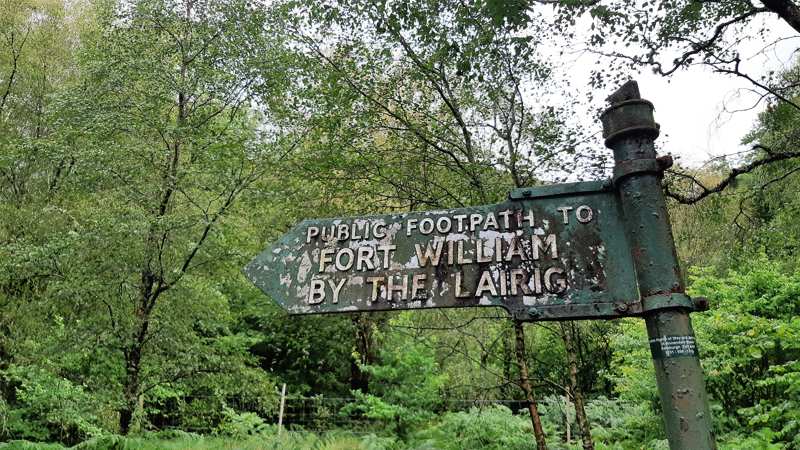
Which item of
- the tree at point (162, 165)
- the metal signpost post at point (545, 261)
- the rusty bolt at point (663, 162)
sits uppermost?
the tree at point (162, 165)

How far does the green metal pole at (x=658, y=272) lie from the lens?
4.42ft

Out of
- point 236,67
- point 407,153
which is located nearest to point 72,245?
point 236,67

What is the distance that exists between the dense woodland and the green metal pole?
2.19 m

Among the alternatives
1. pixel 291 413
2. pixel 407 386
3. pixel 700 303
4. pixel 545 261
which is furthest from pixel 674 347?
pixel 291 413

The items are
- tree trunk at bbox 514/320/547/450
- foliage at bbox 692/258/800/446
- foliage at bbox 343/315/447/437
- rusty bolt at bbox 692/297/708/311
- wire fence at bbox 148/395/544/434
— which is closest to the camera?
rusty bolt at bbox 692/297/708/311

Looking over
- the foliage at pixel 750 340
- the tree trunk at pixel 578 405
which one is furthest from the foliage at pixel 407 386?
the tree trunk at pixel 578 405

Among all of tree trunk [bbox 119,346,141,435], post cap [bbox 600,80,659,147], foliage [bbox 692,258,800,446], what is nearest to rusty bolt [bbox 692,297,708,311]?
post cap [bbox 600,80,659,147]

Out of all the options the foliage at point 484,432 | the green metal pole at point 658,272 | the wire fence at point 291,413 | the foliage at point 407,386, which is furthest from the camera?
the foliage at point 407,386

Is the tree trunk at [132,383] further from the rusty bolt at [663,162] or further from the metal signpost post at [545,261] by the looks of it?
the rusty bolt at [663,162]

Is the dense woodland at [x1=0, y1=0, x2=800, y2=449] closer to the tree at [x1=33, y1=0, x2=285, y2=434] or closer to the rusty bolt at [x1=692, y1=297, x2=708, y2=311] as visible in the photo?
the tree at [x1=33, y1=0, x2=285, y2=434]

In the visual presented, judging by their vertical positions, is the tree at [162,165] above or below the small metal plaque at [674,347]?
above

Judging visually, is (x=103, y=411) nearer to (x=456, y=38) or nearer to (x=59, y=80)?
(x=456, y=38)

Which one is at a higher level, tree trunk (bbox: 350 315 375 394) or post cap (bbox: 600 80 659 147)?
tree trunk (bbox: 350 315 375 394)

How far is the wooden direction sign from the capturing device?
5.09ft
